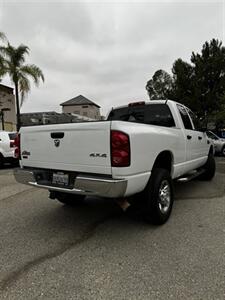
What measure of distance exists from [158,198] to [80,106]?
6442 centimetres

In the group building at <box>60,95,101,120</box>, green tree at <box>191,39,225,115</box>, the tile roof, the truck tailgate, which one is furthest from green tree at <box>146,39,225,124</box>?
the tile roof

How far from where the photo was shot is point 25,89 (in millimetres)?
17812

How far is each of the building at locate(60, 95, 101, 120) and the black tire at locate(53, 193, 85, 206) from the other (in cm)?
6047

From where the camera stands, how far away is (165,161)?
4.20m

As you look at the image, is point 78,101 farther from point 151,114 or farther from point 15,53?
Result: point 151,114

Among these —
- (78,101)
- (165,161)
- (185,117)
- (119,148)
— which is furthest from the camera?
(78,101)

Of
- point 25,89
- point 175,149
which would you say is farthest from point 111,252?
point 25,89

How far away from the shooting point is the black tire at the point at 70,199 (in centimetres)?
476

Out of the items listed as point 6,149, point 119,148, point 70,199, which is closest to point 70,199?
point 70,199

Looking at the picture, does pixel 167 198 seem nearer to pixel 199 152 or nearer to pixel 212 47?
pixel 199 152

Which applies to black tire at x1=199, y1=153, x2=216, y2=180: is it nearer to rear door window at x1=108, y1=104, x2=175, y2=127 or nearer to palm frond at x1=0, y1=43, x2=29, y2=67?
rear door window at x1=108, y1=104, x2=175, y2=127

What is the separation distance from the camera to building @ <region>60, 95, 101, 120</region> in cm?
6506

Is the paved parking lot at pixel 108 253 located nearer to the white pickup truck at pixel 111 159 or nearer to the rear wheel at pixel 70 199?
the rear wheel at pixel 70 199

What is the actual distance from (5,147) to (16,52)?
1083 centimetres
